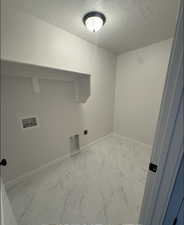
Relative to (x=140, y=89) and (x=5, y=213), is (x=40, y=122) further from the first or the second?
(x=140, y=89)

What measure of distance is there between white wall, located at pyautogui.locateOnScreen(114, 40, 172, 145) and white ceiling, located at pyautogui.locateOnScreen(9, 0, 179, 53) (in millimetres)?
413

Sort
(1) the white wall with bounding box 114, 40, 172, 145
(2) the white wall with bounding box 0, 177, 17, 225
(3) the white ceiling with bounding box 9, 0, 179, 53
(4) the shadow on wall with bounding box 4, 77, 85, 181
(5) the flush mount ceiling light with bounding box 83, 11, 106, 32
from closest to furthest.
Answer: (2) the white wall with bounding box 0, 177, 17, 225
(3) the white ceiling with bounding box 9, 0, 179, 53
(5) the flush mount ceiling light with bounding box 83, 11, 106, 32
(4) the shadow on wall with bounding box 4, 77, 85, 181
(1) the white wall with bounding box 114, 40, 172, 145

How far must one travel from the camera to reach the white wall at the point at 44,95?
1186 millimetres

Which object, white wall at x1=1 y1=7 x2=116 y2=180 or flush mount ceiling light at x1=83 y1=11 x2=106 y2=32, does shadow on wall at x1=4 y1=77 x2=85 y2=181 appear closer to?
white wall at x1=1 y1=7 x2=116 y2=180

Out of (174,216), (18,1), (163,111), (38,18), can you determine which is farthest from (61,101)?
(174,216)

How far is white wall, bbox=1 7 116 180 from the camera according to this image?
119 cm

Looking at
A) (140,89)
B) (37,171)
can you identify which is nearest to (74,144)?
(37,171)

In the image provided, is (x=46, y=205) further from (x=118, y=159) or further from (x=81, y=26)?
(x=81, y=26)

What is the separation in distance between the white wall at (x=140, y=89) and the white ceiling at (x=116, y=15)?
41 cm

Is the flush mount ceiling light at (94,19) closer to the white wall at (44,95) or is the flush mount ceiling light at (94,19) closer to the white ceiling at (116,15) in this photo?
the white ceiling at (116,15)

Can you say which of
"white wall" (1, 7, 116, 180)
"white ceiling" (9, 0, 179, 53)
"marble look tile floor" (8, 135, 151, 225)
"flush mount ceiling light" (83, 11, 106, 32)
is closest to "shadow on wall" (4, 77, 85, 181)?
"white wall" (1, 7, 116, 180)

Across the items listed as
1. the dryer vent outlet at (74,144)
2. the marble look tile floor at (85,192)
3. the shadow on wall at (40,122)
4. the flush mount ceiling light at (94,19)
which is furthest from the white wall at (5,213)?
the flush mount ceiling light at (94,19)

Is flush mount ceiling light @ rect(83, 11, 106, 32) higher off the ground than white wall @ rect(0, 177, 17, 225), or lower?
higher

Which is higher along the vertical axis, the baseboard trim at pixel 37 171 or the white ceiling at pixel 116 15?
the white ceiling at pixel 116 15
